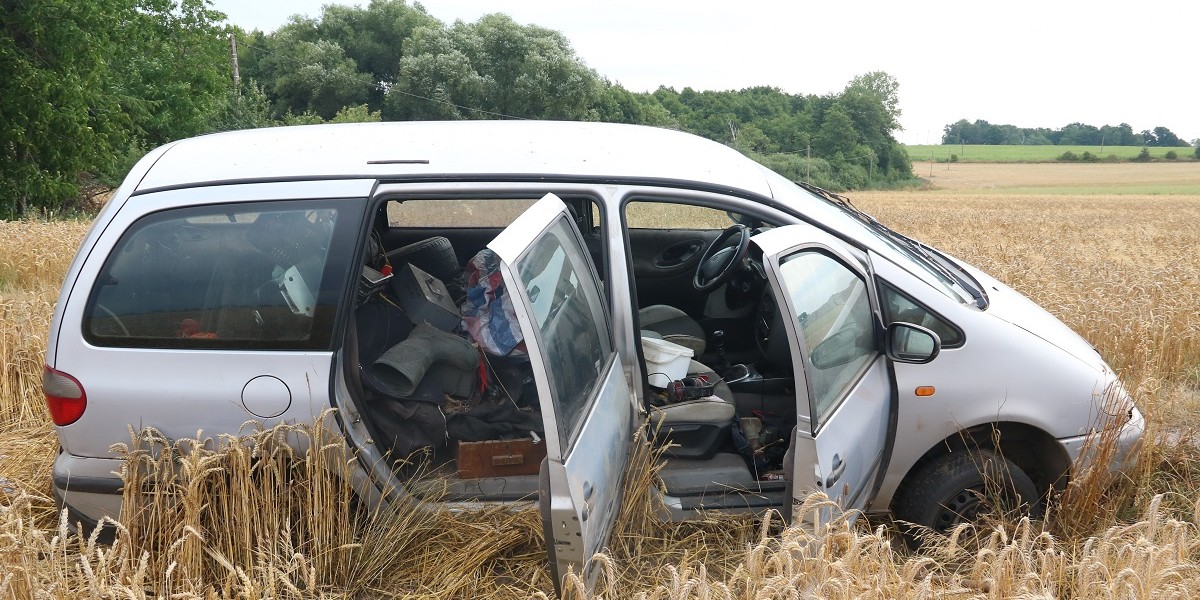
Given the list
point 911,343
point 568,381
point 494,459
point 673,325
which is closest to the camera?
point 568,381

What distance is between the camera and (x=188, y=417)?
2947mm

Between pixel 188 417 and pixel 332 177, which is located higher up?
pixel 332 177

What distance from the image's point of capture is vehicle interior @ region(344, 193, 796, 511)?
3.31 metres

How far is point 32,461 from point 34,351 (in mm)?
1478

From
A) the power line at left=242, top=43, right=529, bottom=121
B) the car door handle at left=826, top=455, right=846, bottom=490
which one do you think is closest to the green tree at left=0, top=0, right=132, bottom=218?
the power line at left=242, top=43, right=529, bottom=121

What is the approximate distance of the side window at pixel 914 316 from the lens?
3148 millimetres

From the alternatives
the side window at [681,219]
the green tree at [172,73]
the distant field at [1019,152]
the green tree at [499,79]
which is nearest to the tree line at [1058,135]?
the distant field at [1019,152]

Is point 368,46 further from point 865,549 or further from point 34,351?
point 865,549

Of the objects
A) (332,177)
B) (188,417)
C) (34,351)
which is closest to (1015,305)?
(332,177)

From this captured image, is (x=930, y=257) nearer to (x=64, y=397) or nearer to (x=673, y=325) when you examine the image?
(x=673, y=325)

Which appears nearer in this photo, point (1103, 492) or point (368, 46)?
point (1103, 492)

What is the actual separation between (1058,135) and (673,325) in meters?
107

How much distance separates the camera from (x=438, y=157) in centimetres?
323

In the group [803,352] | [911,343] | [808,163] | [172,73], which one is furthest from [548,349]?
[808,163]
